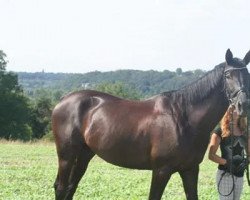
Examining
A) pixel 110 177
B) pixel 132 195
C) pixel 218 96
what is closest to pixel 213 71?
pixel 218 96

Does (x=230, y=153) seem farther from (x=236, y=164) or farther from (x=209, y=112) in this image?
(x=209, y=112)

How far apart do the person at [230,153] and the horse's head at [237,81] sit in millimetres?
366

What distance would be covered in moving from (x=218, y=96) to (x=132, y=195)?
401cm

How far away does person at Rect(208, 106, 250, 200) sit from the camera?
203 inches

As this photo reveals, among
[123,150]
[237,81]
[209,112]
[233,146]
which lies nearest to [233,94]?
[237,81]

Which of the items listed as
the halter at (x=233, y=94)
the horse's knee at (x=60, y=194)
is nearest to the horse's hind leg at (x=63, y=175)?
the horse's knee at (x=60, y=194)

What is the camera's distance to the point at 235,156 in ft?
17.0

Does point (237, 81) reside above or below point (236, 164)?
above

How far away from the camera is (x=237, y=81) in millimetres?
4777

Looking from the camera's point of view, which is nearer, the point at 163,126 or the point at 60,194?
the point at 163,126

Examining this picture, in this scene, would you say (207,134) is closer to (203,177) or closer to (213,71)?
(213,71)

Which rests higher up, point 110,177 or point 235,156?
point 235,156

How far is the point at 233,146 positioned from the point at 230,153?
0.28ft

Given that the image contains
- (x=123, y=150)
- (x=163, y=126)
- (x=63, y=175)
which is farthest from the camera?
(x=63, y=175)
